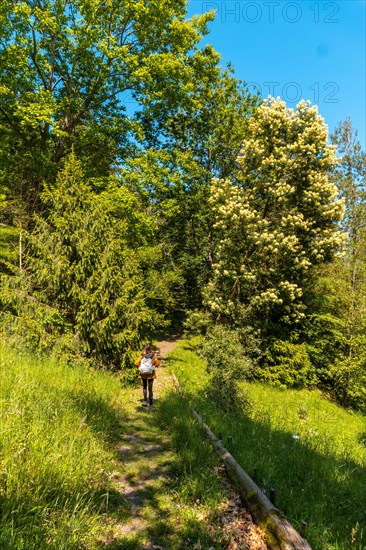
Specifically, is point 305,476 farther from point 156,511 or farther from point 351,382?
point 351,382

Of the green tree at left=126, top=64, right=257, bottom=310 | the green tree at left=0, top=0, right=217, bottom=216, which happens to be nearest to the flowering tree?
the green tree at left=126, top=64, right=257, bottom=310

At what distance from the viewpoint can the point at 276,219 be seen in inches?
714

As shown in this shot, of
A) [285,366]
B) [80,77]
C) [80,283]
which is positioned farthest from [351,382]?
[80,77]

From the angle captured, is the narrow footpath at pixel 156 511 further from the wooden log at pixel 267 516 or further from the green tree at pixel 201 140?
the green tree at pixel 201 140

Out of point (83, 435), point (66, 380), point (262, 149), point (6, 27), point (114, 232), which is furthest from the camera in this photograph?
point (262, 149)

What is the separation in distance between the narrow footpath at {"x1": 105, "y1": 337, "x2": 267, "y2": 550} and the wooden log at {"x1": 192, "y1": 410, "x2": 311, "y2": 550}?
15 centimetres

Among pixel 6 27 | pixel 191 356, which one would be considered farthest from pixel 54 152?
pixel 191 356

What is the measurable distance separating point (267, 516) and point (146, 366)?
21.9ft

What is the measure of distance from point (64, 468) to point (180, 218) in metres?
20.4

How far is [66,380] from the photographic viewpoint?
7699 mm

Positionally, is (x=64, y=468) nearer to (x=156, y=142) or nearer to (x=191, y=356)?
(x=191, y=356)

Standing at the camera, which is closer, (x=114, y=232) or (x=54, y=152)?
(x=114, y=232)

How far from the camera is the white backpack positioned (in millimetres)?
10062

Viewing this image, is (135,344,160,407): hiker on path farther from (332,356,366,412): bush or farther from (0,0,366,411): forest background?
(332,356,366,412): bush
